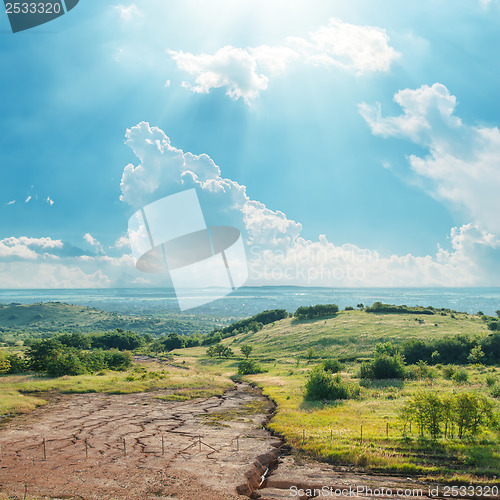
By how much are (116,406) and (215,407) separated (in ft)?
35.6

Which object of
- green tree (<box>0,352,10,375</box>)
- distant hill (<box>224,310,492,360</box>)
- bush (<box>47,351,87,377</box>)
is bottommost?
distant hill (<box>224,310,492,360</box>)

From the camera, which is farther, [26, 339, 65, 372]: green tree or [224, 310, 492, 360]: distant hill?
[224, 310, 492, 360]: distant hill

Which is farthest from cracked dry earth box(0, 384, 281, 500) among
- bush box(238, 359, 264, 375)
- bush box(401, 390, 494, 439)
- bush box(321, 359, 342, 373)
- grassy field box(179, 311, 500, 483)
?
bush box(238, 359, 264, 375)

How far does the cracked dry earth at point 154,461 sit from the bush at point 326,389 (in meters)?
7.96

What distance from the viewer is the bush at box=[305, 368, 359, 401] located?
4088cm

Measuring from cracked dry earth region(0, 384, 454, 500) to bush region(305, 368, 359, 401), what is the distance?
7.96 meters


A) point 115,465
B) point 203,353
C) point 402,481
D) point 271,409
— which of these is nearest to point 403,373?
point 271,409

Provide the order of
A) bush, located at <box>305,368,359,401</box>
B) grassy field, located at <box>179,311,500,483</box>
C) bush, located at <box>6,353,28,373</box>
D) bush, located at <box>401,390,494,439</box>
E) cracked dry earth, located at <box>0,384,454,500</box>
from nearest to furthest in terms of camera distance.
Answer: cracked dry earth, located at <box>0,384,454,500</box> → grassy field, located at <box>179,311,500,483</box> → bush, located at <box>401,390,494,439</box> → bush, located at <box>305,368,359,401</box> → bush, located at <box>6,353,28,373</box>

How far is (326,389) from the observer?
135 ft

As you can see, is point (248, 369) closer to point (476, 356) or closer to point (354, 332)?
point (354, 332)

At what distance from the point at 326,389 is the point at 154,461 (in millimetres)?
24910

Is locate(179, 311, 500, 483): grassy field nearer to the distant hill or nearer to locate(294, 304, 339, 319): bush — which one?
the distant hill

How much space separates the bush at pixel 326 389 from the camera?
1609 inches

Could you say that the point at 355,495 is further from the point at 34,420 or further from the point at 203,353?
the point at 203,353
